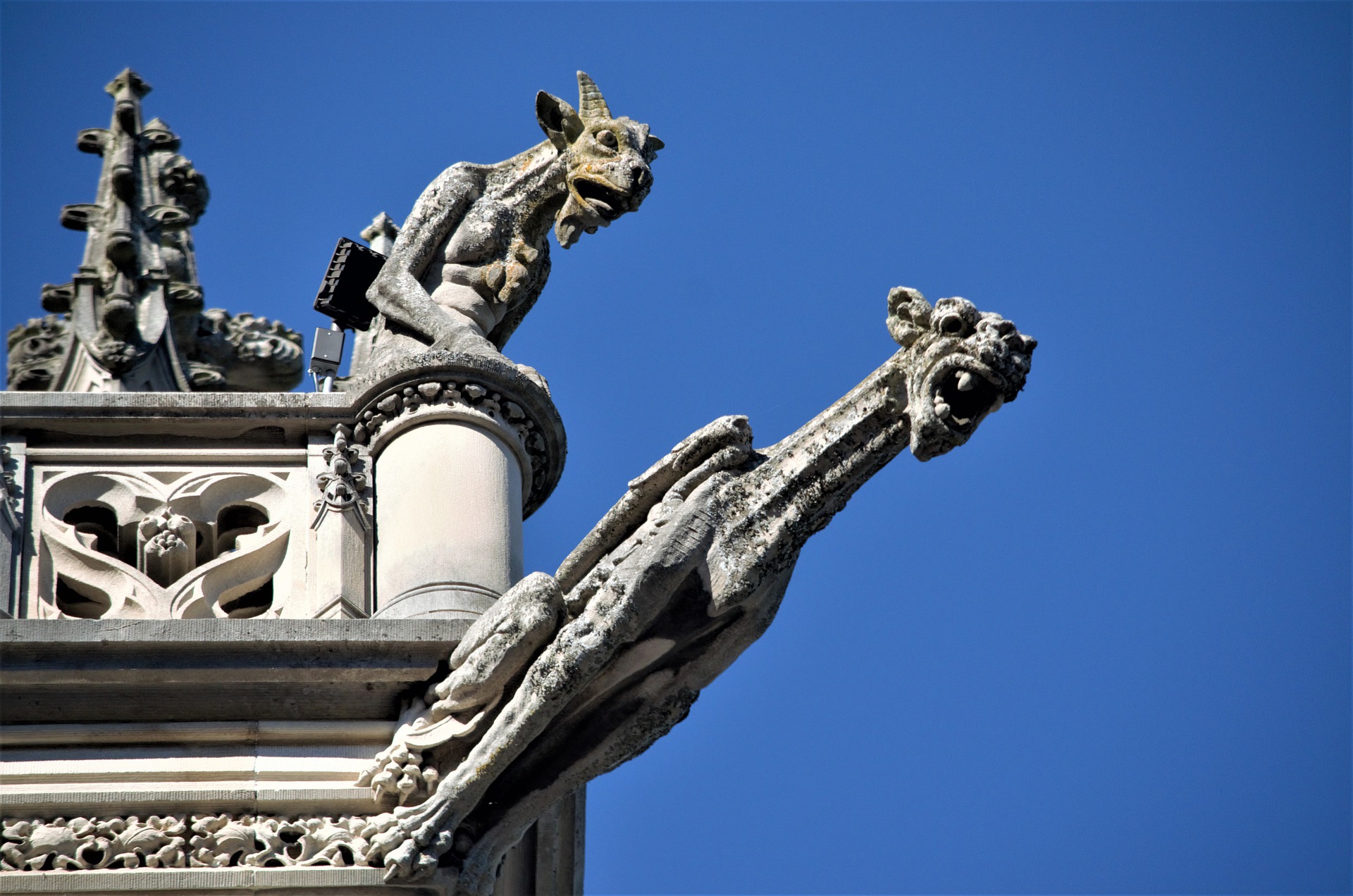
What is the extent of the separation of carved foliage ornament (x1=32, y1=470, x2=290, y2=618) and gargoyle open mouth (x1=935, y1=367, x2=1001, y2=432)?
2590 mm

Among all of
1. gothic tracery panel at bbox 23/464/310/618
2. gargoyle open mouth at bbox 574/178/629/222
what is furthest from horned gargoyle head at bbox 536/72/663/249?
gothic tracery panel at bbox 23/464/310/618

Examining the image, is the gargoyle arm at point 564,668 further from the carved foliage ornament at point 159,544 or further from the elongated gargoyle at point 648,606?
the carved foliage ornament at point 159,544

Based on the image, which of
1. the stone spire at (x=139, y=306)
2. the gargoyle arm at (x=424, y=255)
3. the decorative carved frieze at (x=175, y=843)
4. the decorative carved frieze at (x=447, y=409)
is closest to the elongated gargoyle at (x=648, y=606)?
the decorative carved frieze at (x=175, y=843)

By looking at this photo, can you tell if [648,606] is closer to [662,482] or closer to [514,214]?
[662,482]

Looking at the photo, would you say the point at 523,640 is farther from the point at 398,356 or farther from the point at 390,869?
the point at 398,356

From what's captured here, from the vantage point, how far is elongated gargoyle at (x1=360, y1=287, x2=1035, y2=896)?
9.38 meters

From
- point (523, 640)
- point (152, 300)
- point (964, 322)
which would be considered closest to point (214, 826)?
point (523, 640)

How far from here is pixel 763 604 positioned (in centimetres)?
977

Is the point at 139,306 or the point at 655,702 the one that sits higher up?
the point at 139,306

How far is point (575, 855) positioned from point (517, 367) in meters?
1.98

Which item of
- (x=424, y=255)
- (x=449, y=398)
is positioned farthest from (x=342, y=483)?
(x=424, y=255)

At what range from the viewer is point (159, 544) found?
1029cm

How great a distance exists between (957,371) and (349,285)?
3.88 meters

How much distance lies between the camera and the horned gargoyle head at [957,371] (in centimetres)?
937
